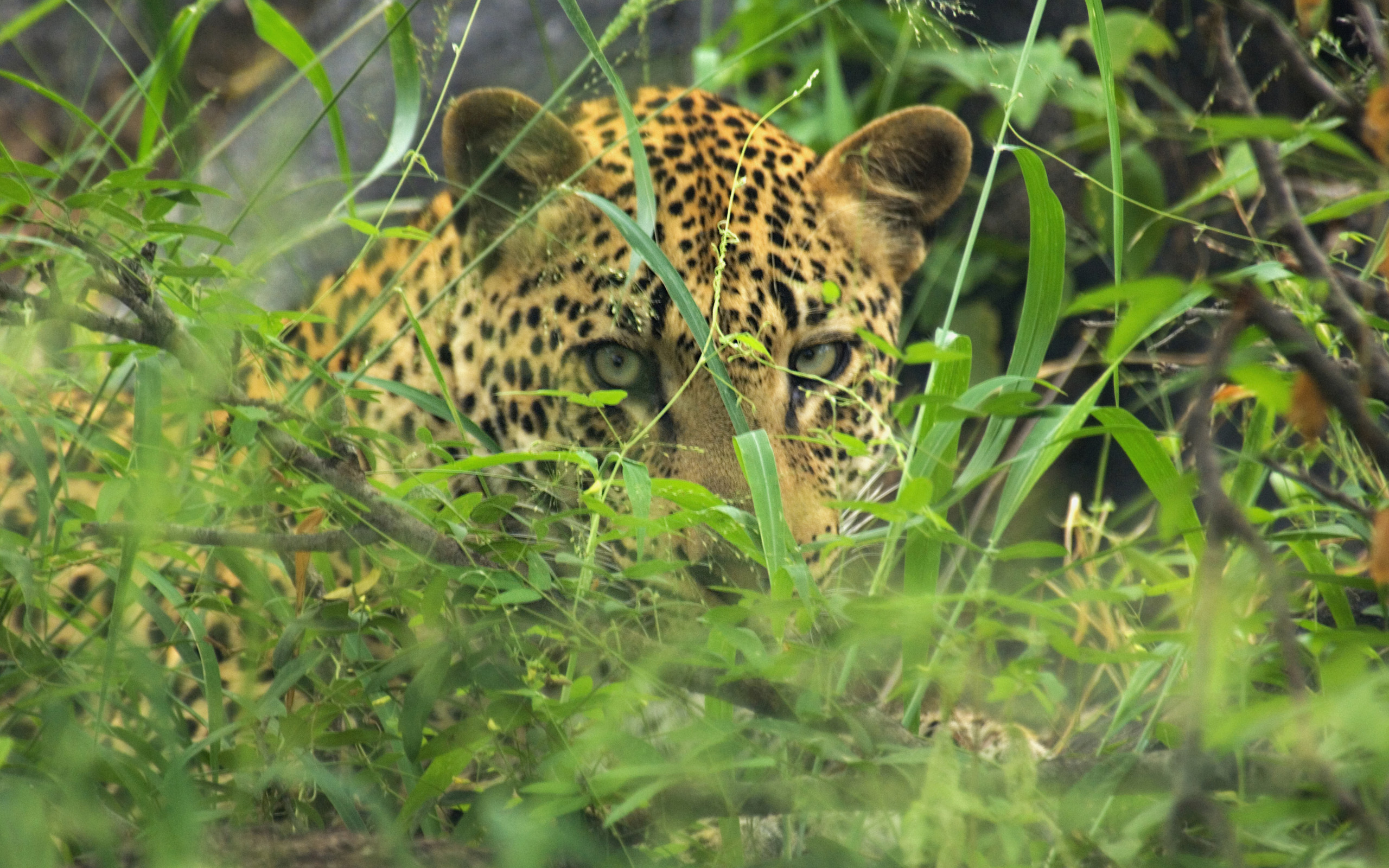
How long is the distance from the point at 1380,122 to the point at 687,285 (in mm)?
1311

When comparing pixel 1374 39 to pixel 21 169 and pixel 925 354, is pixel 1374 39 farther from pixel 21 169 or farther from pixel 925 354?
pixel 21 169

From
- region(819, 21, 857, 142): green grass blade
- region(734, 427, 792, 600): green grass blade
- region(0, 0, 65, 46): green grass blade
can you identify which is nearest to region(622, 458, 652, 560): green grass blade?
region(734, 427, 792, 600): green grass blade

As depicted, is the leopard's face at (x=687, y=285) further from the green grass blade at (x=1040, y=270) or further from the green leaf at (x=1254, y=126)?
the green leaf at (x=1254, y=126)

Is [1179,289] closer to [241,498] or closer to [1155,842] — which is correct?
[1155,842]

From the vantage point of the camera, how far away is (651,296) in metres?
1.95

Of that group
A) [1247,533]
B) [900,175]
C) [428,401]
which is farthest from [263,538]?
[900,175]

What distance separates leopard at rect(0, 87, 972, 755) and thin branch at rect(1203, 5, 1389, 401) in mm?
1015

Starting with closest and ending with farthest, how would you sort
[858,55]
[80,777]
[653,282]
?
[80,777] → [653,282] → [858,55]

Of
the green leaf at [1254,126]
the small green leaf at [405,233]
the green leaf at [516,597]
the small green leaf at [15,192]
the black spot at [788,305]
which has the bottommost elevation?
the black spot at [788,305]

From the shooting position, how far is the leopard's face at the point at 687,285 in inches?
76.5

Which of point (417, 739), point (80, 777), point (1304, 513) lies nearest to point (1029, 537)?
point (1304, 513)

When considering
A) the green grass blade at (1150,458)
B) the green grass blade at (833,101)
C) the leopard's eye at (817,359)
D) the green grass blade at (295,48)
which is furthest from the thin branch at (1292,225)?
the green grass blade at (833,101)

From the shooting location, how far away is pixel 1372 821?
70cm

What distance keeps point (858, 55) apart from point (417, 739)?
3.32 meters
